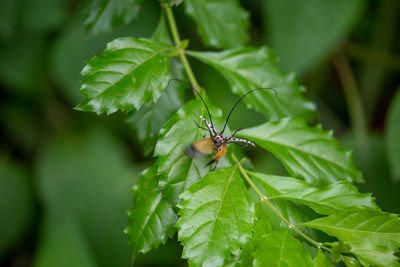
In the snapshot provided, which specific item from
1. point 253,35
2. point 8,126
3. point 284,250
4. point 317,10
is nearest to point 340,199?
point 284,250

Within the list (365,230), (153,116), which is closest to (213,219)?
(365,230)

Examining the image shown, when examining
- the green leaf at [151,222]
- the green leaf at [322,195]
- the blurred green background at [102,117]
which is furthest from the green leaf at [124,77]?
the blurred green background at [102,117]

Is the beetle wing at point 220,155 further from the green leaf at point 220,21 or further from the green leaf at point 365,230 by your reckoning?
the green leaf at point 220,21

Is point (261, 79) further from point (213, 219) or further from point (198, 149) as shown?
point (213, 219)

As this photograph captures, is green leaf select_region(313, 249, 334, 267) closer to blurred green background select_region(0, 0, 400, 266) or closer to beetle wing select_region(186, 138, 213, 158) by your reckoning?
beetle wing select_region(186, 138, 213, 158)

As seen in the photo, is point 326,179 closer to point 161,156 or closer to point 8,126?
point 161,156
